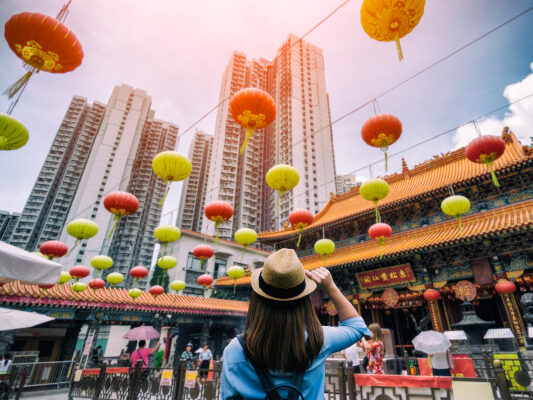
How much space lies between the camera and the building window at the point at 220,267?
95.4 feet

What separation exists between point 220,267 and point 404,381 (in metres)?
27.0

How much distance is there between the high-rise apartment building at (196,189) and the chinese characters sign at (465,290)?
49933 millimetres

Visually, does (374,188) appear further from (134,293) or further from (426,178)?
(134,293)

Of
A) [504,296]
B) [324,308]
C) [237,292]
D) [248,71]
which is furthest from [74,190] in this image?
[504,296]

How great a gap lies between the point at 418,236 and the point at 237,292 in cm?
1193

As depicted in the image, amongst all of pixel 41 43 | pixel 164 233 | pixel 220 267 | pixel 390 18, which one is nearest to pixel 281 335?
pixel 390 18

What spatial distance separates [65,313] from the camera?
11.9 m

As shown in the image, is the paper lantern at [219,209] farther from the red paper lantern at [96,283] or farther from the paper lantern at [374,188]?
the red paper lantern at [96,283]

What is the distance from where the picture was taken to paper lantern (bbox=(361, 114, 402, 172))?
577 centimetres

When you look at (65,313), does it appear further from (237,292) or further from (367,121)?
(367,121)

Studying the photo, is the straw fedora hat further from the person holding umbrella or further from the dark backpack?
the person holding umbrella

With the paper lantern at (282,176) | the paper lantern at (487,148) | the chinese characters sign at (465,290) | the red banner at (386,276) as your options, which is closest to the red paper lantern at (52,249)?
the paper lantern at (282,176)

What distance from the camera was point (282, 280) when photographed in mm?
1250

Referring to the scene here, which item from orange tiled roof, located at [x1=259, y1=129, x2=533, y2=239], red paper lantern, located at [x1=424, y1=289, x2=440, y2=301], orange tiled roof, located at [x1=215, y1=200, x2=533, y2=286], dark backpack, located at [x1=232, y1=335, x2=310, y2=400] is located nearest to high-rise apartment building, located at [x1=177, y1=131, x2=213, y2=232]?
orange tiled roof, located at [x1=259, y1=129, x2=533, y2=239]
